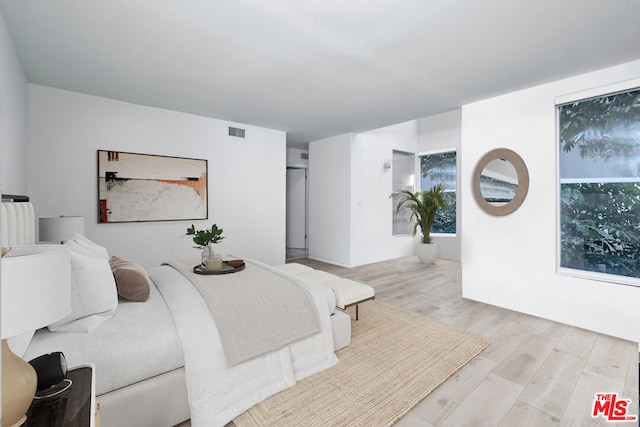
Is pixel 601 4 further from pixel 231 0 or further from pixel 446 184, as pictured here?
pixel 446 184

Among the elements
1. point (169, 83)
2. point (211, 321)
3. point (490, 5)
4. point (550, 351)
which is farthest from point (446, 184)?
point (211, 321)

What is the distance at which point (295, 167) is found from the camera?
6.93 metres

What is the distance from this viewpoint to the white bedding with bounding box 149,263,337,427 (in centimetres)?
165

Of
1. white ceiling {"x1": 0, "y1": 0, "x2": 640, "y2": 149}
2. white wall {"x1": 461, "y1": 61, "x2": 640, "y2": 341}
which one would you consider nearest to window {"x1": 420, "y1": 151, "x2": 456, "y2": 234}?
white wall {"x1": 461, "y1": 61, "x2": 640, "y2": 341}

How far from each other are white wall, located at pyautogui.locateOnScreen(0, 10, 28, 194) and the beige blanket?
1.66m

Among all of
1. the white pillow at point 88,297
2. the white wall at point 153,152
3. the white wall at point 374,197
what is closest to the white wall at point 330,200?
the white wall at point 374,197

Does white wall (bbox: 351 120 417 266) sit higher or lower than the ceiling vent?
lower

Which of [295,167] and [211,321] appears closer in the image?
[211,321]

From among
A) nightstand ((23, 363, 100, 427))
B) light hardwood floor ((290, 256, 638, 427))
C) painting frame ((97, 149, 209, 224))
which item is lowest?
light hardwood floor ((290, 256, 638, 427))

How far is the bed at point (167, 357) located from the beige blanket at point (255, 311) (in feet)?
0.04

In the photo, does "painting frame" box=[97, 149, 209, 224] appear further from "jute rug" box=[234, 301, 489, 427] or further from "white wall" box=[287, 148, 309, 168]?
"jute rug" box=[234, 301, 489, 427]

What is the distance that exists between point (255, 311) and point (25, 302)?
1354 millimetres

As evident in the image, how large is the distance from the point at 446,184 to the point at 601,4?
4729 millimetres

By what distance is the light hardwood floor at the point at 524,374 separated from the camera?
1.75m
